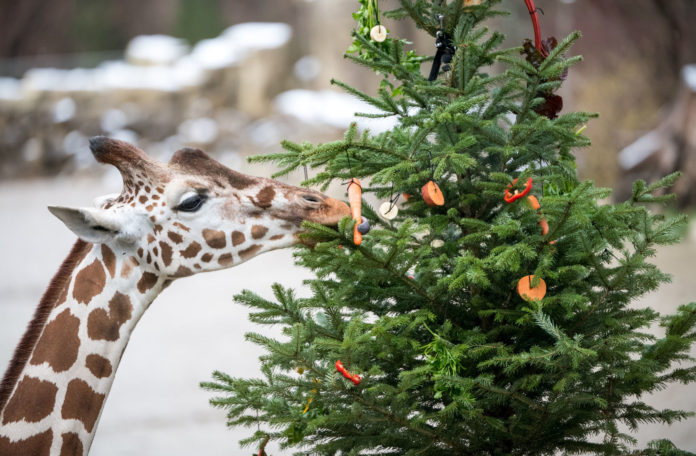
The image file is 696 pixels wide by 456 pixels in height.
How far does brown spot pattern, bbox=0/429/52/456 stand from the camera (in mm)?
1754

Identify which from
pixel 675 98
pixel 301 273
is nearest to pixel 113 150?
pixel 301 273

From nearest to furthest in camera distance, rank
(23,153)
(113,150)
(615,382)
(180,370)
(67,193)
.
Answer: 1. (113,150)
2. (615,382)
3. (180,370)
4. (67,193)
5. (23,153)

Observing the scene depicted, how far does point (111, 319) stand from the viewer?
→ 1.82 m

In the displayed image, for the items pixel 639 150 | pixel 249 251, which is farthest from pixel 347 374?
pixel 639 150

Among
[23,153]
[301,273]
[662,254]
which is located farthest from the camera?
[23,153]

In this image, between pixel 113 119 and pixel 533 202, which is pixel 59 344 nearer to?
pixel 533 202

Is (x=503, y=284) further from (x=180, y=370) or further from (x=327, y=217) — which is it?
(x=180, y=370)

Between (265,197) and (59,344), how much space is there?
617 mm

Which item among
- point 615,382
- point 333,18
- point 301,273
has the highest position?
point 333,18

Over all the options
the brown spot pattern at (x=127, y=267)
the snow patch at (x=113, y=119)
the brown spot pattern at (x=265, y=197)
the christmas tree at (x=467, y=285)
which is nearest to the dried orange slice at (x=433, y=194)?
the christmas tree at (x=467, y=285)

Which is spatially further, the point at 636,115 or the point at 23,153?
the point at 23,153

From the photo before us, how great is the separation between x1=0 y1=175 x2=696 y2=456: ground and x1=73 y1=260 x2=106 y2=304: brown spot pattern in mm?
3173

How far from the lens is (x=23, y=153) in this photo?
49.8 feet

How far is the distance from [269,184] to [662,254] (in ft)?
22.5
